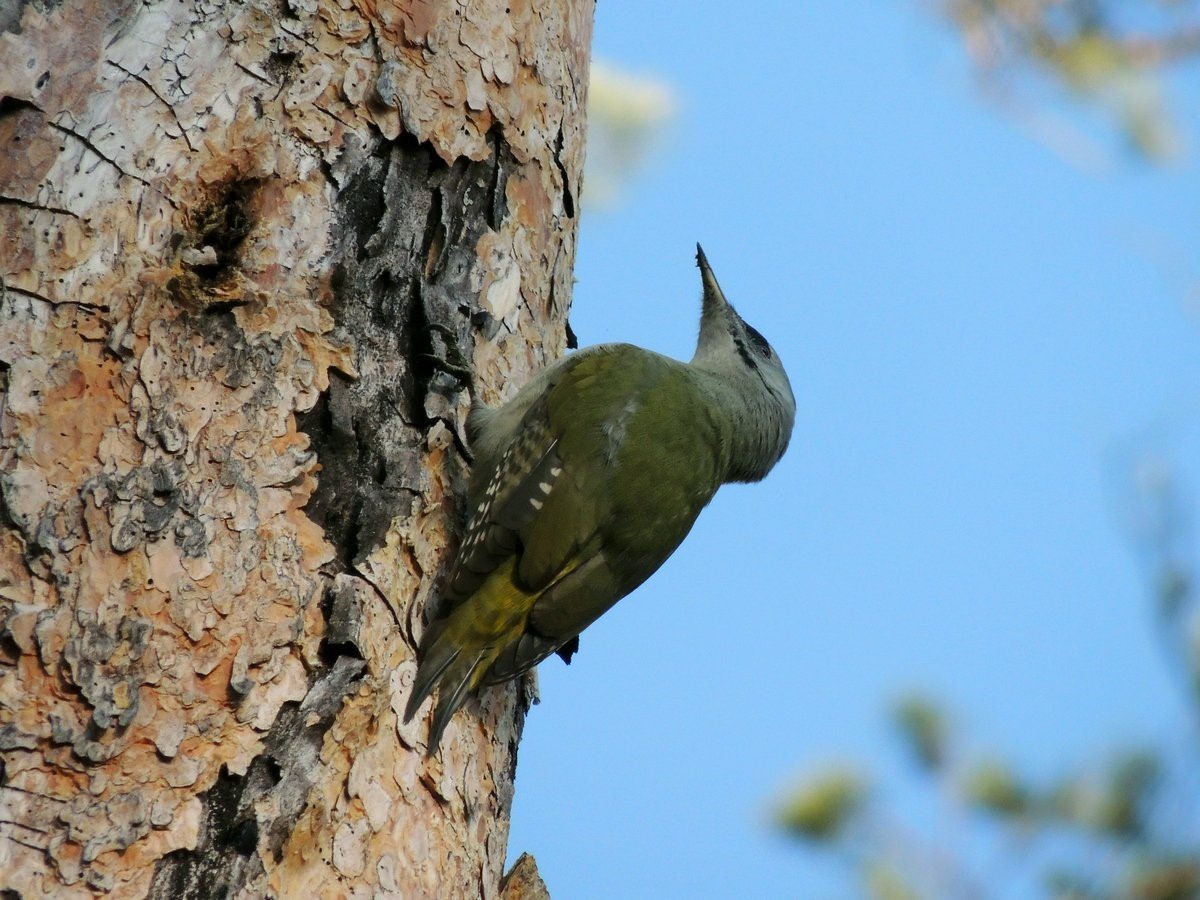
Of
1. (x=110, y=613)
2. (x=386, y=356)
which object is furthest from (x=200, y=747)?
(x=386, y=356)

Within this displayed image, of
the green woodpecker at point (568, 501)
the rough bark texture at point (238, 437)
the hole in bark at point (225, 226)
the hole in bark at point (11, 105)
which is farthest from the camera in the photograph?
the green woodpecker at point (568, 501)

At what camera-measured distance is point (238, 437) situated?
2.36 meters

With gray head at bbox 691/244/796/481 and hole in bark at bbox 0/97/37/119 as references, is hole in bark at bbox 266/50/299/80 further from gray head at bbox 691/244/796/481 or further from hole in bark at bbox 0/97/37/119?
gray head at bbox 691/244/796/481

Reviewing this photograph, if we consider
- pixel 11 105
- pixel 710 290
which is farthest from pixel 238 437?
pixel 710 290

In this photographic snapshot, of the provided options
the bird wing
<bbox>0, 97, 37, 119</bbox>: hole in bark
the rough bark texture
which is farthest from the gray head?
<bbox>0, 97, 37, 119</bbox>: hole in bark

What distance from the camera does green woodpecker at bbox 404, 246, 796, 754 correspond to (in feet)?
9.09

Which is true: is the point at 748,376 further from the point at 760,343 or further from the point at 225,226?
the point at 225,226

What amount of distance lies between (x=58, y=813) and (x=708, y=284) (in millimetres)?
2971

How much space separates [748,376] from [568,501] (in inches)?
44.9

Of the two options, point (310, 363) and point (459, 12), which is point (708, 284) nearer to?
point (459, 12)

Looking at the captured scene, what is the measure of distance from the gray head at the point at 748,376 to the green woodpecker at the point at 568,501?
13 cm

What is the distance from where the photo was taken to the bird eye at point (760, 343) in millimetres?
4285

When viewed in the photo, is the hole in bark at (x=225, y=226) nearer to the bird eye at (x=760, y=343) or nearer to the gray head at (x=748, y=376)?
the gray head at (x=748, y=376)

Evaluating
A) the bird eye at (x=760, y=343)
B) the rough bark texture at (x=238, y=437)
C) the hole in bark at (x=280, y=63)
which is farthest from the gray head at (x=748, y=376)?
the hole in bark at (x=280, y=63)
